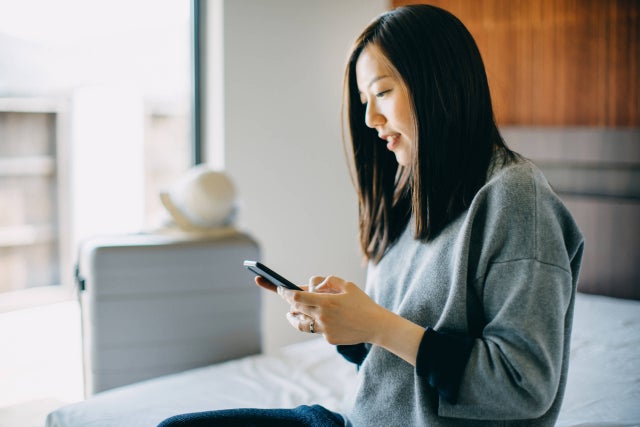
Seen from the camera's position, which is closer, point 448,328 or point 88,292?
point 448,328

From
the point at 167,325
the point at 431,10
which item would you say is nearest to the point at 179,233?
the point at 167,325

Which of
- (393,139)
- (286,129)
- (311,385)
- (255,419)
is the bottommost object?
(311,385)

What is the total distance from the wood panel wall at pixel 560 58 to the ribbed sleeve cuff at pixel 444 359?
1593 mm

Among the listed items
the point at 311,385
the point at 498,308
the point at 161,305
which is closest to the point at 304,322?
the point at 498,308

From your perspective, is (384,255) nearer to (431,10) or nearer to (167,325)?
(431,10)

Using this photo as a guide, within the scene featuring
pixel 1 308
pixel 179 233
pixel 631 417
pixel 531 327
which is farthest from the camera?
pixel 1 308

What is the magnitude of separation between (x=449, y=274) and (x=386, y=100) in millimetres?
298

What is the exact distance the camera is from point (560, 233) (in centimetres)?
87

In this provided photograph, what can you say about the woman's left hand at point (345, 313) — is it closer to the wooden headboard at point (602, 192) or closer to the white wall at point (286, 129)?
the wooden headboard at point (602, 192)

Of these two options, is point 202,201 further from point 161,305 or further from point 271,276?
point 271,276

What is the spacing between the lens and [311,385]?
66.3 inches

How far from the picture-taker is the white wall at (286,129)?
2.65 metres

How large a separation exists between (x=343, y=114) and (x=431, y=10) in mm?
306

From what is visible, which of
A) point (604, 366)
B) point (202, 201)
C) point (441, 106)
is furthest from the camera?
point (202, 201)
